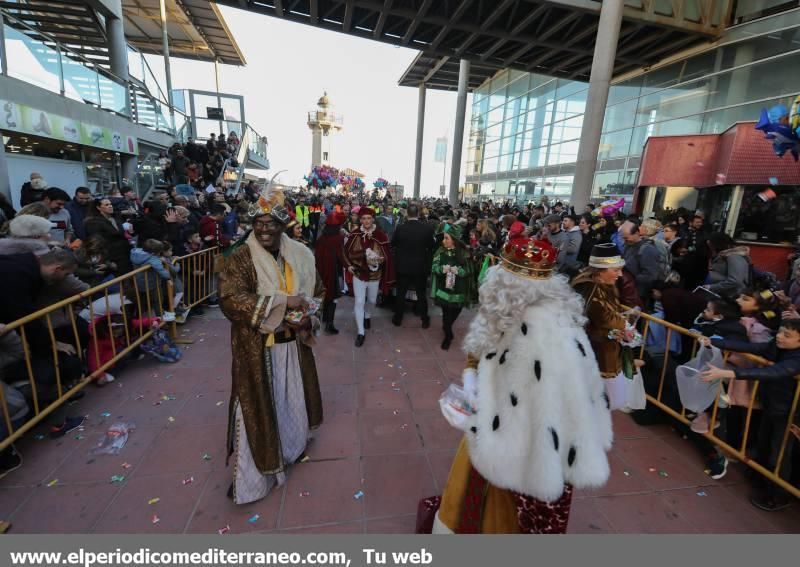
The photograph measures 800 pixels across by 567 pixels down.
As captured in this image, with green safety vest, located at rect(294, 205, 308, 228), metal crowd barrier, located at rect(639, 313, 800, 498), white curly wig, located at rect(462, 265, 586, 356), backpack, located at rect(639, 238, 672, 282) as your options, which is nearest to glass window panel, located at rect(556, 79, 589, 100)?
green safety vest, located at rect(294, 205, 308, 228)

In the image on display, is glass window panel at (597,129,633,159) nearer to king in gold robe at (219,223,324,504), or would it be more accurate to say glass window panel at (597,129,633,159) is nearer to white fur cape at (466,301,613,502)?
king in gold robe at (219,223,324,504)

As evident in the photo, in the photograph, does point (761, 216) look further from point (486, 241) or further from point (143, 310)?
point (143, 310)

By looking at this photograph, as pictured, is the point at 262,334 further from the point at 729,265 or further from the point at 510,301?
the point at 729,265

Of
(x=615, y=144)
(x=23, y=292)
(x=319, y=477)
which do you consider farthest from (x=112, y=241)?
(x=615, y=144)

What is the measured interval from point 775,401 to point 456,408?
2703mm

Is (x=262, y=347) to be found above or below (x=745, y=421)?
above

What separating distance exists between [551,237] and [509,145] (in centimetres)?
2257

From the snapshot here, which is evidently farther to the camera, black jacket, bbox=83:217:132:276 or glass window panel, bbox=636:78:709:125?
glass window panel, bbox=636:78:709:125

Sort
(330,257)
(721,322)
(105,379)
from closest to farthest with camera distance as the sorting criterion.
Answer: (721,322)
(105,379)
(330,257)

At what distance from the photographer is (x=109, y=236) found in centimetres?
512

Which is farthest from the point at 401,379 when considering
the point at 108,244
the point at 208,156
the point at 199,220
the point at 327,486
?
the point at 208,156

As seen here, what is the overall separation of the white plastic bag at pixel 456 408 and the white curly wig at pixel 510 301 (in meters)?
0.22

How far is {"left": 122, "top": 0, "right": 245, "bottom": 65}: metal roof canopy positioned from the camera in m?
19.6

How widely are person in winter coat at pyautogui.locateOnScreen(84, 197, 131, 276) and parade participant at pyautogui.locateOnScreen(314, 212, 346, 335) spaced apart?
265 centimetres
